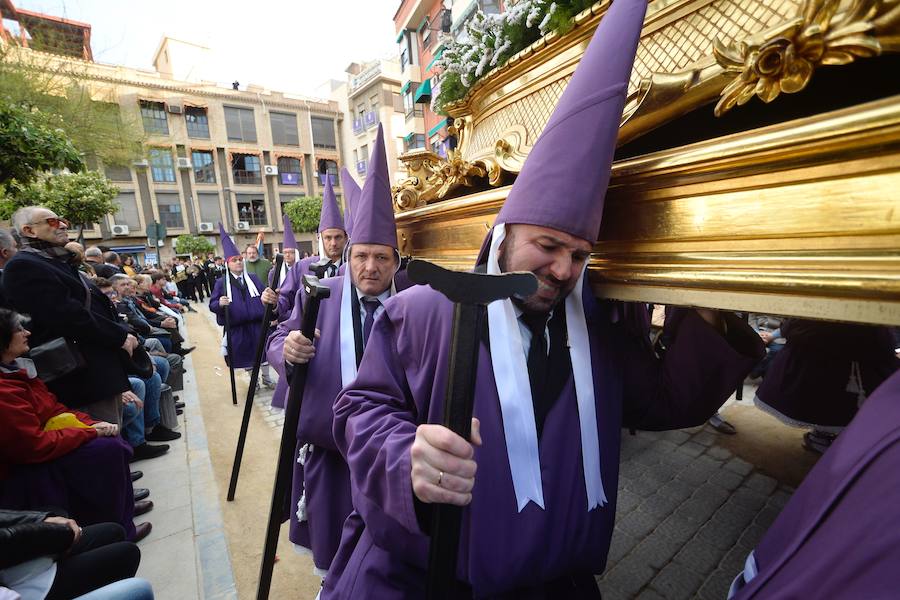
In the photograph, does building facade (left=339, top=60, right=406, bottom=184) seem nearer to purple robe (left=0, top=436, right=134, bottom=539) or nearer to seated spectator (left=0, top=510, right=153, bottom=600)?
→ purple robe (left=0, top=436, right=134, bottom=539)

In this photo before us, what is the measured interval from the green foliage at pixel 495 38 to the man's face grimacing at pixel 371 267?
0.93 m

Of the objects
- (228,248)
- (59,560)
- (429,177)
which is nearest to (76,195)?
(228,248)

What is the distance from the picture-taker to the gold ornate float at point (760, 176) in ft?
1.93

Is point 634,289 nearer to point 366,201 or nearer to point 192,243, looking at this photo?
point 366,201

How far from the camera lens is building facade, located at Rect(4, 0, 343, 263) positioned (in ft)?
85.4

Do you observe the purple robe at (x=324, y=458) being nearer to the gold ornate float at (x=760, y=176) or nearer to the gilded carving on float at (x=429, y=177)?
the gilded carving on float at (x=429, y=177)

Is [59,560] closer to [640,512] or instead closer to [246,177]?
[640,512]

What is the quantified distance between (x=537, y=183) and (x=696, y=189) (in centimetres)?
35

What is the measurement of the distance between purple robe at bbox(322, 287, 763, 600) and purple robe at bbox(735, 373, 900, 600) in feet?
1.35

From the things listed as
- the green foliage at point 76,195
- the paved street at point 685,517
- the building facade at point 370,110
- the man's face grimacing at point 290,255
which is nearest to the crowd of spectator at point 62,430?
the paved street at point 685,517

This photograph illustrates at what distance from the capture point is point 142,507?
3.13 metres

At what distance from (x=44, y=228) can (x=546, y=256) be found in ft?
12.4

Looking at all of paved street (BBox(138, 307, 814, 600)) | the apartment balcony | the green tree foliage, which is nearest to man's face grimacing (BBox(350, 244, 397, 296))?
paved street (BBox(138, 307, 814, 600))

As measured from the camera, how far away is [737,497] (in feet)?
9.59
